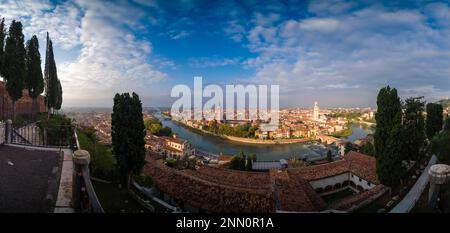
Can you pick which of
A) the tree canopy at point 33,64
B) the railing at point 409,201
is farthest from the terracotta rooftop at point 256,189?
the tree canopy at point 33,64

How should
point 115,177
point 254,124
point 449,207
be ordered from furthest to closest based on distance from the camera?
point 254,124
point 115,177
point 449,207

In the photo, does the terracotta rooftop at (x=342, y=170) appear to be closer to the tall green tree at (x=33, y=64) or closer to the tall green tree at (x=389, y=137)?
the tall green tree at (x=389, y=137)

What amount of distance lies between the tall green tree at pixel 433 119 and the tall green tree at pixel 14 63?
14838mm

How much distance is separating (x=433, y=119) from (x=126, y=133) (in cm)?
1168

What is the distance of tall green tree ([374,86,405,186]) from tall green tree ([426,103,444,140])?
6404 mm

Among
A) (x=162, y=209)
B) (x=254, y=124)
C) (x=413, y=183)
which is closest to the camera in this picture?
(x=162, y=209)

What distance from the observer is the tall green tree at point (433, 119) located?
10586mm

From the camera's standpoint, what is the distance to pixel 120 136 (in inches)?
206

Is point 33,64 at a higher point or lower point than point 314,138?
higher

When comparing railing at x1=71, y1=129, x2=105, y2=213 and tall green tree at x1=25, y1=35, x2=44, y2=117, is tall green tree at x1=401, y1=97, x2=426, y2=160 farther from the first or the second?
tall green tree at x1=25, y1=35, x2=44, y2=117

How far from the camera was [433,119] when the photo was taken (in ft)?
35.1
